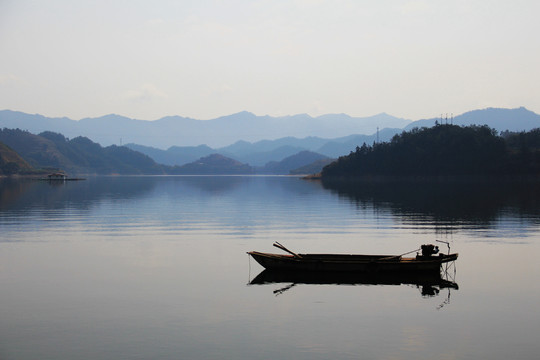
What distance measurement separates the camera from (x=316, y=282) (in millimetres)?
42250

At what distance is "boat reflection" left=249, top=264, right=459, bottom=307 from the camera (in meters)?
41.8

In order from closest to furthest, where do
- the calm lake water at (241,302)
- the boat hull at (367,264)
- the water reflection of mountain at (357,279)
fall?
the calm lake water at (241,302), the water reflection of mountain at (357,279), the boat hull at (367,264)

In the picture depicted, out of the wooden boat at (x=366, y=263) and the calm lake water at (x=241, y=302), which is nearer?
the calm lake water at (x=241, y=302)

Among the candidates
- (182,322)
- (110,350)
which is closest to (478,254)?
(182,322)

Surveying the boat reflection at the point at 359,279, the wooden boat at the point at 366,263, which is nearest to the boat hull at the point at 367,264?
the wooden boat at the point at 366,263

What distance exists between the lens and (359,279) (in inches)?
1689

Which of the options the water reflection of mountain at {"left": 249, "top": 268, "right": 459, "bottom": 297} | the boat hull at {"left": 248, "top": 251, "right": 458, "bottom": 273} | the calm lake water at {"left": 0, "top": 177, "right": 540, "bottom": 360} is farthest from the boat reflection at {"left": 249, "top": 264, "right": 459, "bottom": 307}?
the calm lake water at {"left": 0, "top": 177, "right": 540, "bottom": 360}

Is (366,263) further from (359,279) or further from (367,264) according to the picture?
(359,279)

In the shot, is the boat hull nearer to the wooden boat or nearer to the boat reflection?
the wooden boat

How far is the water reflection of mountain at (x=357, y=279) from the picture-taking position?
41.8 meters

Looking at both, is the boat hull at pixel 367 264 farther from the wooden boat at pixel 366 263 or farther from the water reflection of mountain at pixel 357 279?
the water reflection of mountain at pixel 357 279

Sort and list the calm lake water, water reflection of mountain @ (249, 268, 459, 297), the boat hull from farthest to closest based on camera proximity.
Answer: the boat hull < water reflection of mountain @ (249, 268, 459, 297) < the calm lake water

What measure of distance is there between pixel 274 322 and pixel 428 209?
81229 mm

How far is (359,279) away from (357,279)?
0.50ft
